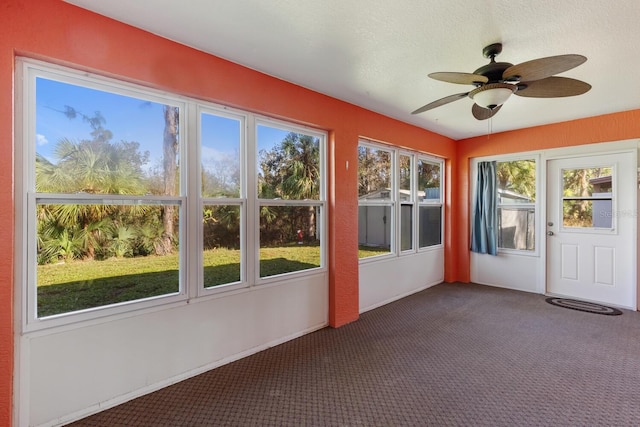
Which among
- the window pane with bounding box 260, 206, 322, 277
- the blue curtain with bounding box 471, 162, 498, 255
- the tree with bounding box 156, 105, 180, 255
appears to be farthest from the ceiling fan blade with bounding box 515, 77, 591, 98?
the blue curtain with bounding box 471, 162, 498, 255

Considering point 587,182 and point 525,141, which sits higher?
point 525,141

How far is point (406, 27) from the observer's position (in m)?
1.98

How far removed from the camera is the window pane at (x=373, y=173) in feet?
12.6

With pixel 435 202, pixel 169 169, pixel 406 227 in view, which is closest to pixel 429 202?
pixel 435 202

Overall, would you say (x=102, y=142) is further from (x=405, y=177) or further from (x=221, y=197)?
(x=405, y=177)

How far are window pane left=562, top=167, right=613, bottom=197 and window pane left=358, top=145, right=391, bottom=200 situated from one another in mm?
2496

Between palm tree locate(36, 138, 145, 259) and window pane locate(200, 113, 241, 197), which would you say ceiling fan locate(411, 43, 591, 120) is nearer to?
window pane locate(200, 113, 241, 197)

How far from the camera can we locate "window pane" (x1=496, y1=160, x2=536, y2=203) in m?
4.54

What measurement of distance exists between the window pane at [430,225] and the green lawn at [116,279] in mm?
2940

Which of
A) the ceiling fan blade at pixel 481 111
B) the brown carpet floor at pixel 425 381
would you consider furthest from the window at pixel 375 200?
the ceiling fan blade at pixel 481 111

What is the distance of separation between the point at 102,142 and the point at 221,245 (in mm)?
1118

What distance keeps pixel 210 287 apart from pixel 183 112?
141cm

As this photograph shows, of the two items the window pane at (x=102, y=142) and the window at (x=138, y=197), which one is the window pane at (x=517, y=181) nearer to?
the window at (x=138, y=197)

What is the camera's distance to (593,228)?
13.1 feet
